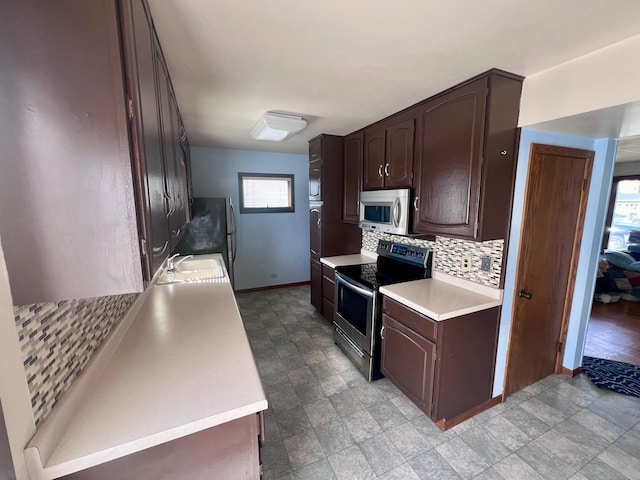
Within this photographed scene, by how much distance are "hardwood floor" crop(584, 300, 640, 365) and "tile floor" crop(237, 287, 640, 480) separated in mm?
832

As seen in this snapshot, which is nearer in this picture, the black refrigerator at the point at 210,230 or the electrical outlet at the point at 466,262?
the electrical outlet at the point at 466,262

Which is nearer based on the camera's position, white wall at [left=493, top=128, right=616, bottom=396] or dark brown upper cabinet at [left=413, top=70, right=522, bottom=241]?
dark brown upper cabinet at [left=413, top=70, right=522, bottom=241]

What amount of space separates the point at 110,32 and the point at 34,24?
144 mm

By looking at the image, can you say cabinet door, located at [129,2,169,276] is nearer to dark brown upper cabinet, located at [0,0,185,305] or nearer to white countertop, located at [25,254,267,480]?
dark brown upper cabinet, located at [0,0,185,305]

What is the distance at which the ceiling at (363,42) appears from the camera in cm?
111

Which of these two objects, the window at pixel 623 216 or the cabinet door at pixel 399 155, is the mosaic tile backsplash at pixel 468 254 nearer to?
the cabinet door at pixel 399 155

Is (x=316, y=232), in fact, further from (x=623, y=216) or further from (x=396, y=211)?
(x=623, y=216)

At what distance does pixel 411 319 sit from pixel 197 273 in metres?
2.09

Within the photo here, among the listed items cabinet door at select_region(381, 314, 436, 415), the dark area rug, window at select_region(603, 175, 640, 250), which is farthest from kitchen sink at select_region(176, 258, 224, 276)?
window at select_region(603, 175, 640, 250)

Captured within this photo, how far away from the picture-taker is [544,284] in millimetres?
2168

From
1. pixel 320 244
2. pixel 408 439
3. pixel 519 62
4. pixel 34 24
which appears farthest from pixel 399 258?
pixel 34 24

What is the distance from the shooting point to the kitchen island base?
0.86 meters

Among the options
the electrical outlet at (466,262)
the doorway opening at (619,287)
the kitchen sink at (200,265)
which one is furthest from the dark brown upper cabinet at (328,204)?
the doorway opening at (619,287)

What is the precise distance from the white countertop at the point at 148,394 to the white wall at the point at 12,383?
0.04 metres
